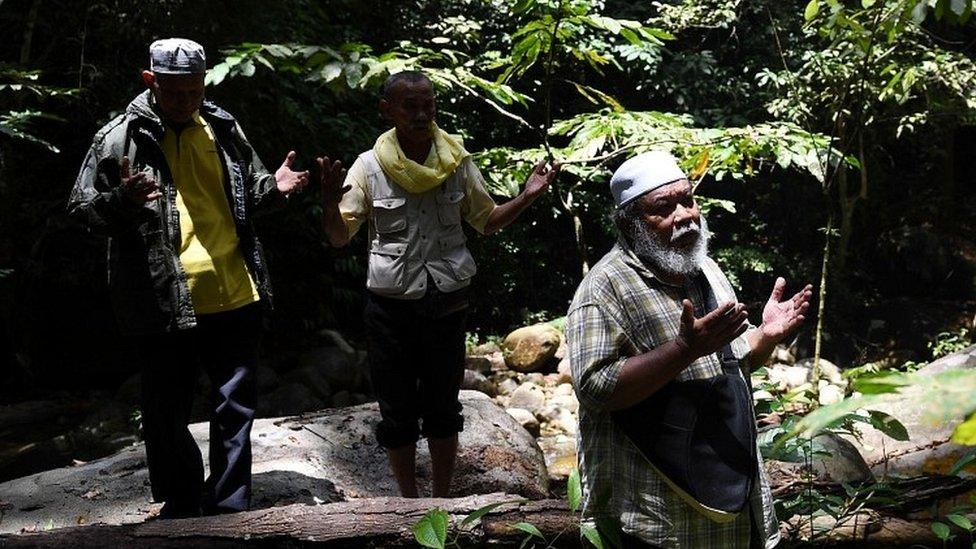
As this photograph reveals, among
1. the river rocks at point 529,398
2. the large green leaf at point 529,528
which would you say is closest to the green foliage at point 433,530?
the large green leaf at point 529,528

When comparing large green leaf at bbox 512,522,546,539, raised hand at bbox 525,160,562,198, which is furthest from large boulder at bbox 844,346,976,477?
large green leaf at bbox 512,522,546,539

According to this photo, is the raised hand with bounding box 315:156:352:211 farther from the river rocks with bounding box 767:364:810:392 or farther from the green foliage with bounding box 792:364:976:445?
the river rocks with bounding box 767:364:810:392

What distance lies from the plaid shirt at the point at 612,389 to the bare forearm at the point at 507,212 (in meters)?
1.11

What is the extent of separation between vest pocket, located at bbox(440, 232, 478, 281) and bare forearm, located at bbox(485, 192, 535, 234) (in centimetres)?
13

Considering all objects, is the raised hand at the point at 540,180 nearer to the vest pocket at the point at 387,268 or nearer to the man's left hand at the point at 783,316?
the vest pocket at the point at 387,268

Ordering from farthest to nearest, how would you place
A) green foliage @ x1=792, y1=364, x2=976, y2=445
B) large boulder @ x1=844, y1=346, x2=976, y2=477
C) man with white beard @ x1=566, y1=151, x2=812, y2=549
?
large boulder @ x1=844, y1=346, x2=976, y2=477 < man with white beard @ x1=566, y1=151, x2=812, y2=549 < green foliage @ x1=792, y1=364, x2=976, y2=445

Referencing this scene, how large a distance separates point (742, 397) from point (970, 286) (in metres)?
9.37

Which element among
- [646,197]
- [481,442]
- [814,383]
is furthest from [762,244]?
[646,197]

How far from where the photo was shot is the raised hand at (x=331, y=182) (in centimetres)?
302

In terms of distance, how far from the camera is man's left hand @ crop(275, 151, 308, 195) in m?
A: 3.22

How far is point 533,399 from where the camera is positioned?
8.01 m

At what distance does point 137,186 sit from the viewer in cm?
274

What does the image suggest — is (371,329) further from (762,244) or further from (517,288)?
(762,244)

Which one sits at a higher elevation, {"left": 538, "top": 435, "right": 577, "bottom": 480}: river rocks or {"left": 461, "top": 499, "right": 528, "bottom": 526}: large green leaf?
{"left": 461, "top": 499, "right": 528, "bottom": 526}: large green leaf
